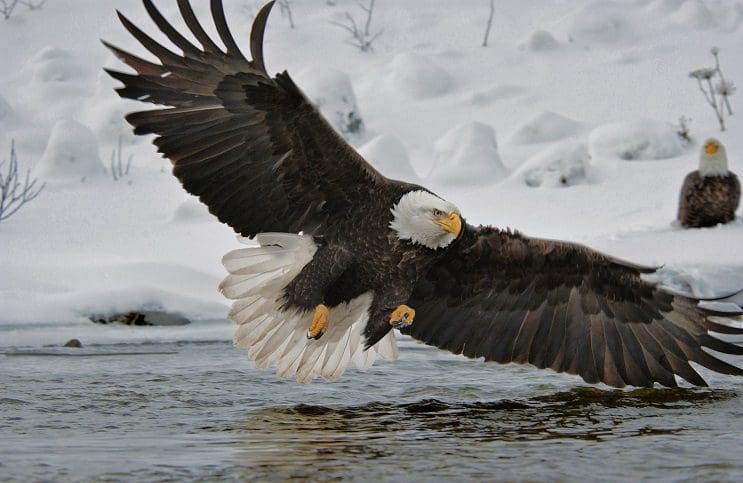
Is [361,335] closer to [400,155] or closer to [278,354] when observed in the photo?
[278,354]

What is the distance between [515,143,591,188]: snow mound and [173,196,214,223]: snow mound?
101 inches

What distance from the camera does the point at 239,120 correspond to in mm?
4262

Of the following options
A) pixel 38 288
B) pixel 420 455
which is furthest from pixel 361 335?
pixel 38 288

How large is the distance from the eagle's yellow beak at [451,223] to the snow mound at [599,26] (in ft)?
28.1

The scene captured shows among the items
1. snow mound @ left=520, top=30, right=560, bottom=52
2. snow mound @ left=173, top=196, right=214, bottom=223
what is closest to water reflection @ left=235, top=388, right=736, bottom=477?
snow mound @ left=173, top=196, right=214, bottom=223

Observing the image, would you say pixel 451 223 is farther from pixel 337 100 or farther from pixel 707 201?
pixel 337 100

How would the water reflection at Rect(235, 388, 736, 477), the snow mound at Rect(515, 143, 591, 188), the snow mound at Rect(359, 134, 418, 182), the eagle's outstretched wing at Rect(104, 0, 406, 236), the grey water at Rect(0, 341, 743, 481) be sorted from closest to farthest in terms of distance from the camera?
the grey water at Rect(0, 341, 743, 481) → the water reflection at Rect(235, 388, 736, 477) → the eagle's outstretched wing at Rect(104, 0, 406, 236) → the snow mound at Rect(359, 134, 418, 182) → the snow mound at Rect(515, 143, 591, 188)

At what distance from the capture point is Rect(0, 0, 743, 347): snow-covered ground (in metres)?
6.39

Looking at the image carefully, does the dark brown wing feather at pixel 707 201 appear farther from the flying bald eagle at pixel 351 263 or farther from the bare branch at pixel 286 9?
the bare branch at pixel 286 9

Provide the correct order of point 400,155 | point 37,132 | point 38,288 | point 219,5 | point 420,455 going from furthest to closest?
point 37,132 → point 400,155 → point 38,288 → point 219,5 → point 420,455

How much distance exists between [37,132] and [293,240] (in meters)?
6.38

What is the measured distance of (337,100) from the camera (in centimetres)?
997

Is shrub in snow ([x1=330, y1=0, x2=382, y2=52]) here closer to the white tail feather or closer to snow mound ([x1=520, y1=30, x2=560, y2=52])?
snow mound ([x1=520, y1=30, x2=560, y2=52])

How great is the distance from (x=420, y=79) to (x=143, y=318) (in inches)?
246
